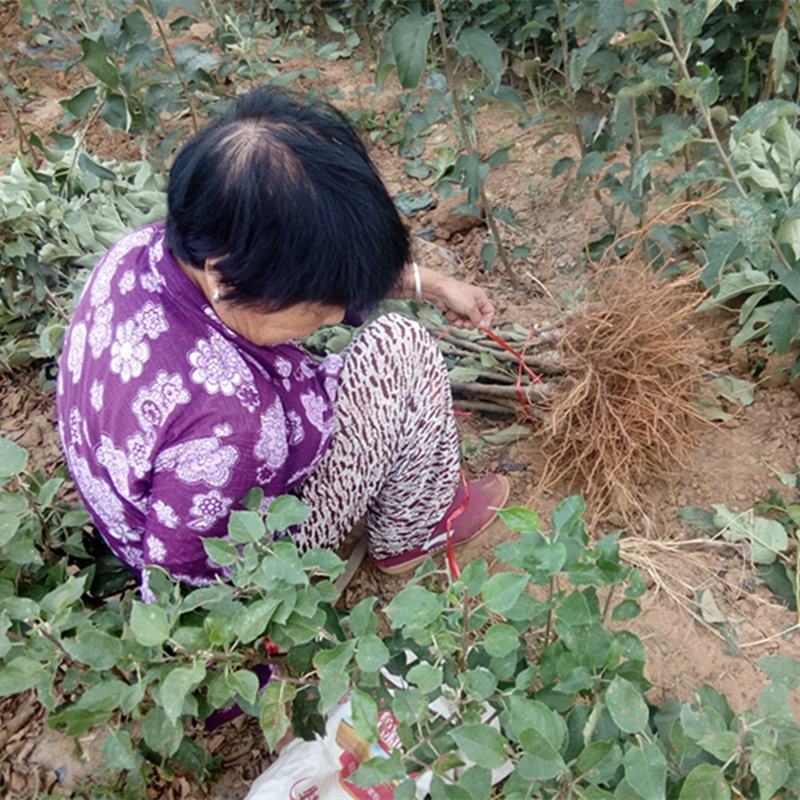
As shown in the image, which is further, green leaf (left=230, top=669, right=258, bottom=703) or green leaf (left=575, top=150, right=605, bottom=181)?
green leaf (left=575, top=150, right=605, bottom=181)

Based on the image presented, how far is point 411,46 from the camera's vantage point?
156 centimetres

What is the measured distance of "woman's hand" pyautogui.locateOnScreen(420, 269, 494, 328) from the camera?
1530 mm

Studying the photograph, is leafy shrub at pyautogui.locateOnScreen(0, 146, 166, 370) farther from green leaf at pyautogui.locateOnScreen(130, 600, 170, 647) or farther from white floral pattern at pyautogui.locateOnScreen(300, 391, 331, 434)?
green leaf at pyautogui.locateOnScreen(130, 600, 170, 647)

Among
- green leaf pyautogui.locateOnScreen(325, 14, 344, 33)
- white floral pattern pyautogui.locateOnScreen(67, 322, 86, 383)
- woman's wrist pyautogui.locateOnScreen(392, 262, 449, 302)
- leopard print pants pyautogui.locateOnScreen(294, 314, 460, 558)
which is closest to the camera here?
white floral pattern pyautogui.locateOnScreen(67, 322, 86, 383)

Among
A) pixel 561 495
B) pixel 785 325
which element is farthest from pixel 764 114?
pixel 561 495

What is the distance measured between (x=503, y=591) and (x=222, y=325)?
0.49 meters

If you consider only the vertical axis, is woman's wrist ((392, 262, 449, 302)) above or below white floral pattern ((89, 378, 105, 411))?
below

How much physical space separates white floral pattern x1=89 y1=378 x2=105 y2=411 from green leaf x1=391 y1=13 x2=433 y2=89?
87 centimetres

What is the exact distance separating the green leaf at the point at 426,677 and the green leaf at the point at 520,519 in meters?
0.17

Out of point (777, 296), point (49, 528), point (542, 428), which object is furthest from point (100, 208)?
point (777, 296)

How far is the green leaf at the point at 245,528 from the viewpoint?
88cm

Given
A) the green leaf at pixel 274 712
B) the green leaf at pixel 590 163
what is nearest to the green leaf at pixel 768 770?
the green leaf at pixel 274 712

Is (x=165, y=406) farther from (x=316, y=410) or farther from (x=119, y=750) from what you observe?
(x=119, y=750)

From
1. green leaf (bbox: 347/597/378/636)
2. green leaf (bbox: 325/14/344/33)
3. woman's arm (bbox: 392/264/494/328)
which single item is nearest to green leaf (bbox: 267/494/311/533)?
green leaf (bbox: 347/597/378/636)
